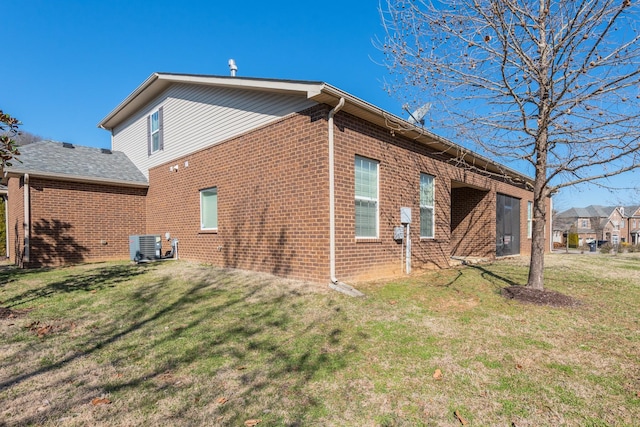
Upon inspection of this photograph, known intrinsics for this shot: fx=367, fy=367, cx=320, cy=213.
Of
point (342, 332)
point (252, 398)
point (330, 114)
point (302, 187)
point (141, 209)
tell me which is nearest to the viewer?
point (252, 398)

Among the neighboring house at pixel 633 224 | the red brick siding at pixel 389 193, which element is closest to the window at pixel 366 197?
the red brick siding at pixel 389 193

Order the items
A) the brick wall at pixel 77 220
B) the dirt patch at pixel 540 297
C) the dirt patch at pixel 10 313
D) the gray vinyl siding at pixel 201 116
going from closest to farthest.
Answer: the dirt patch at pixel 10 313
the dirt patch at pixel 540 297
the gray vinyl siding at pixel 201 116
the brick wall at pixel 77 220

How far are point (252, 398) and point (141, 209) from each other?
1236 cm

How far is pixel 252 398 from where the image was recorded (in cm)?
331

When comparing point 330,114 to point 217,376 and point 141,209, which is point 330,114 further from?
point 141,209

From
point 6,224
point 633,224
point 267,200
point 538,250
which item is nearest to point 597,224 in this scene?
point 633,224

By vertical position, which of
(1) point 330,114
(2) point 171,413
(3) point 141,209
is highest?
(1) point 330,114

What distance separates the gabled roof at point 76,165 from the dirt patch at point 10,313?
6738 mm

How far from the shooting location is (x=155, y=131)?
Answer: 13820 mm

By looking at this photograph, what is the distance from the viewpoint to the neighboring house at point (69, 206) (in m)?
11.3

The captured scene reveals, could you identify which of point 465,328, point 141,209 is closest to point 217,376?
point 465,328

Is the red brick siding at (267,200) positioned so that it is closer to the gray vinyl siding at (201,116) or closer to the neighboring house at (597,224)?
the gray vinyl siding at (201,116)

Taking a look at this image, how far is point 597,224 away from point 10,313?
72467 mm

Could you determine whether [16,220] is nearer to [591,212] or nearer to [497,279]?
[497,279]
